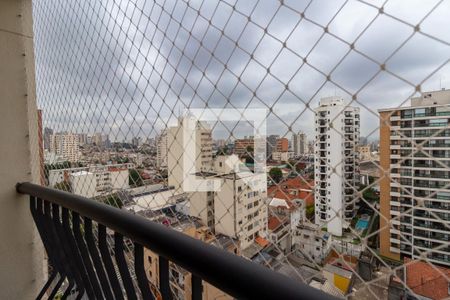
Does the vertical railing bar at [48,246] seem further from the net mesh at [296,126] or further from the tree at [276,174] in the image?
the tree at [276,174]

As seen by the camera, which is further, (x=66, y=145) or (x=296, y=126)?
(x=66, y=145)

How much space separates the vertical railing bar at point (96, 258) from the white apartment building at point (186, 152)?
32cm

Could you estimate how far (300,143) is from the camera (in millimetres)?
552

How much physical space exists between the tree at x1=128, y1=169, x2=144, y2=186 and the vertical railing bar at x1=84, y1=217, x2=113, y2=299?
0.43 m

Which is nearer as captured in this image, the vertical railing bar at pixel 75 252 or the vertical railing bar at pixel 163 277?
the vertical railing bar at pixel 163 277

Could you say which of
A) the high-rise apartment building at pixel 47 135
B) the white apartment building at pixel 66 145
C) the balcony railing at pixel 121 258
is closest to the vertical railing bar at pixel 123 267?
the balcony railing at pixel 121 258

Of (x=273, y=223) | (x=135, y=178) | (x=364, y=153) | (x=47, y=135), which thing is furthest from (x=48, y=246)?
(x=47, y=135)

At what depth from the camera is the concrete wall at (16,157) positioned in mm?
1039

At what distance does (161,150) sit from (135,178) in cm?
23

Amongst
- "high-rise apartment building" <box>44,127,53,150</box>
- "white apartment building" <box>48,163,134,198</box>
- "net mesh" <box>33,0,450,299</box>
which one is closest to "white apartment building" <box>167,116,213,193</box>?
"net mesh" <box>33,0,450,299</box>

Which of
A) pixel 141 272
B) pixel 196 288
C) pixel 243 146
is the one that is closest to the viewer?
pixel 196 288

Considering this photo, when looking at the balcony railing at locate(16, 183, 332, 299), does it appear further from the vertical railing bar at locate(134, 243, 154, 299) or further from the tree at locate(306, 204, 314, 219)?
the tree at locate(306, 204, 314, 219)

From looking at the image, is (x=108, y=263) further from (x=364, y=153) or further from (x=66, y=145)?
(x=66, y=145)

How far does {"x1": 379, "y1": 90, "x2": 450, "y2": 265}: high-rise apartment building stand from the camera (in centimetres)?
37
